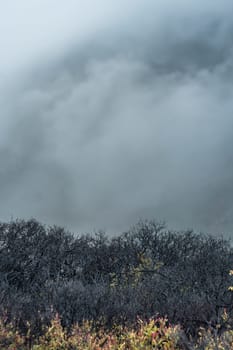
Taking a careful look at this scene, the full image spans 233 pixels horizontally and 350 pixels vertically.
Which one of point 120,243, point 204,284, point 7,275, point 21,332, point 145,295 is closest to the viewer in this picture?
point 21,332

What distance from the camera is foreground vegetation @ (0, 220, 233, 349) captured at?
22875 millimetres

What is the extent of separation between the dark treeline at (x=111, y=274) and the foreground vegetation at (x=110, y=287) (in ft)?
0.29

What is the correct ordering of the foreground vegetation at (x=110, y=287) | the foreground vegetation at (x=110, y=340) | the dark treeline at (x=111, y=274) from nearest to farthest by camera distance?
the foreground vegetation at (x=110, y=340) < the foreground vegetation at (x=110, y=287) < the dark treeline at (x=111, y=274)

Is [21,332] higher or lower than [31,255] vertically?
lower

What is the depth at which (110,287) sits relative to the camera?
142 ft

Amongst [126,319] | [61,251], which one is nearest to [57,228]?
[61,251]

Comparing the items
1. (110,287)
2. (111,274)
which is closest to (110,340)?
(110,287)

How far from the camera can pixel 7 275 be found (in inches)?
1890

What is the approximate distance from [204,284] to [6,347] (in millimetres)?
24490

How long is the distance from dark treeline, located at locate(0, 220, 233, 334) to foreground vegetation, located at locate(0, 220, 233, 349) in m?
0.09

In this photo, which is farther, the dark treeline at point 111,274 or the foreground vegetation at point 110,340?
the dark treeline at point 111,274

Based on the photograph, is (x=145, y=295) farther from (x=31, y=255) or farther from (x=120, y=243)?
(x=120, y=243)

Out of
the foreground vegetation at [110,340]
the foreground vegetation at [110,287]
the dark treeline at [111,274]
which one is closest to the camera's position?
the foreground vegetation at [110,340]

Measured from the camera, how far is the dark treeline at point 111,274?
1156 inches
